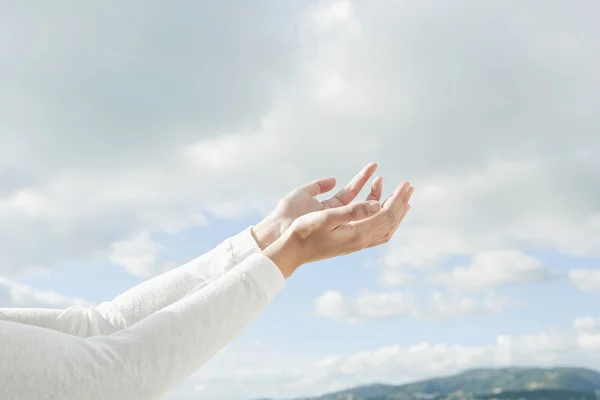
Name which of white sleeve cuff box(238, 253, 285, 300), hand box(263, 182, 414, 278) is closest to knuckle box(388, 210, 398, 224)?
hand box(263, 182, 414, 278)

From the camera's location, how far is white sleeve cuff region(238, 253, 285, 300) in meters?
1.04

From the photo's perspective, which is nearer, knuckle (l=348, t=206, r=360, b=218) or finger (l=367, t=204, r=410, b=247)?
knuckle (l=348, t=206, r=360, b=218)

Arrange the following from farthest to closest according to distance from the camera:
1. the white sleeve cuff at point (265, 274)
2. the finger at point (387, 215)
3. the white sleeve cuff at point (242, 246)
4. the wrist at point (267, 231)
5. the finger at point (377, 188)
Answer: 1. the finger at point (377, 188)
2. the wrist at point (267, 231)
3. the white sleeve cuff at point (242, 246)
4. the finger at point (387, 215)
5. the white sleeve cuff at point (265, 274)

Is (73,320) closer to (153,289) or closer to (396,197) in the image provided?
(153,289)

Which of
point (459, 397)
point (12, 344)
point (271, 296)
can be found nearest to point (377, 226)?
point (271, 296)

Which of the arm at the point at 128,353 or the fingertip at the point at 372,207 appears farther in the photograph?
the fingertip at the point at 372,207

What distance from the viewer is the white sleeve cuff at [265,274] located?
3.42 ft

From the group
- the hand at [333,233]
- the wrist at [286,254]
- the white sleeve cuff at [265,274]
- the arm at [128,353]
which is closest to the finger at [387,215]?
the hand at [333,233]

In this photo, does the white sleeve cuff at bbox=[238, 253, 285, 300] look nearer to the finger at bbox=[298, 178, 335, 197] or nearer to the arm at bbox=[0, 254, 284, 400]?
the arm at bbox=[0, 254, 284, 400]

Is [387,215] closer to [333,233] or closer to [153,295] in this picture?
[333,233]

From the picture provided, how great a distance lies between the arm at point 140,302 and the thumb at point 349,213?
437mm

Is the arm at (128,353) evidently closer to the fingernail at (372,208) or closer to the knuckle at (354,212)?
the knuckle at (354,212)

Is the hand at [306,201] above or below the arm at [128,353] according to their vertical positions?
above

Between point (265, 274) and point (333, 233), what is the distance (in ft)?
1.09
